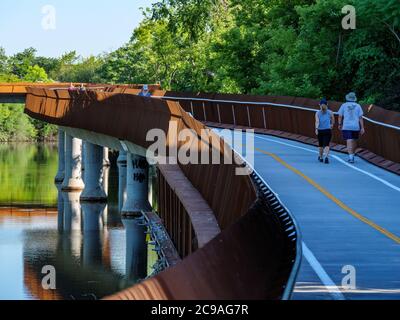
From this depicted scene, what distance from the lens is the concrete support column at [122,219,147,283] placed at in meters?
45.4

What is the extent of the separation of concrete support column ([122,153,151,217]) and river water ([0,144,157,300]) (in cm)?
80

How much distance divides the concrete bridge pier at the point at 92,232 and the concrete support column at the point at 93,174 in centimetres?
62

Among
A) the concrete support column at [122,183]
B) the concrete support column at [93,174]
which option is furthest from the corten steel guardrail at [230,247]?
the concrete support column at [122,183]

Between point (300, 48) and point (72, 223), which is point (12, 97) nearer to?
point (72, 223)

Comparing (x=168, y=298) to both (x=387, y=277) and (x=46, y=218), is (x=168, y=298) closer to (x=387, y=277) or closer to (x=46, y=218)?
(x=387, y=277)

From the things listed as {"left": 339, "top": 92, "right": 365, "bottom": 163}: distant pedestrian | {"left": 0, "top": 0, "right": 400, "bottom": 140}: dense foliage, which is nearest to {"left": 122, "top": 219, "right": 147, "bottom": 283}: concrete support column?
{"left": 0, "top": 0, "right": 400, "bottom": 140}: dense foliage

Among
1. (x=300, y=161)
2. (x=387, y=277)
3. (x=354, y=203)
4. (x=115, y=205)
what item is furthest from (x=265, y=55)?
(x=387, y=277)

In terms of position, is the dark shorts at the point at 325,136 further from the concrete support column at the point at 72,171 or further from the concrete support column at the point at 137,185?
the concrete support column at the point at 72,171

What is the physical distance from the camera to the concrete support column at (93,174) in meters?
71.0

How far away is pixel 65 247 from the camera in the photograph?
175 ft

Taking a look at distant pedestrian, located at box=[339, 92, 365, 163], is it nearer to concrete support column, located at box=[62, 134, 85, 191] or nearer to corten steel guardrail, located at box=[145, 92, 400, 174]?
corten steel guardrail, located at box=[145, 92, 400, 174]

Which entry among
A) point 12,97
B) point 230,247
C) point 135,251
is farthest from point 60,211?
point 230,247

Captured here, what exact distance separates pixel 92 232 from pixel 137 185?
130 inches

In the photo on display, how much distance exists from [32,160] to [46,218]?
5902 cm
